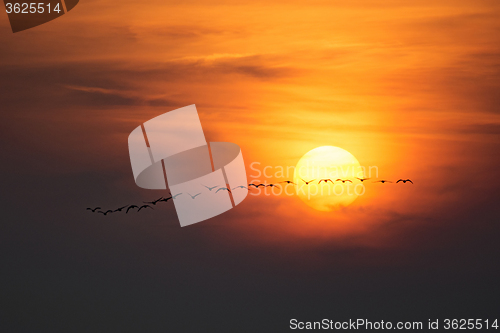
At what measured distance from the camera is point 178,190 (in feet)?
123

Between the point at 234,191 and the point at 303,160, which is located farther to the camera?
the point at 303,160

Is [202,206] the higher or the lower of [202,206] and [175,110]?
the lower

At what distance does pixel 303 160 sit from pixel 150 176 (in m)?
11.6

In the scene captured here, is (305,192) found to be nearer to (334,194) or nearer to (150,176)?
(334,194)

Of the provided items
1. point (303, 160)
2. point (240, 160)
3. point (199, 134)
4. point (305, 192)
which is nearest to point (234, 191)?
point (240, 160)

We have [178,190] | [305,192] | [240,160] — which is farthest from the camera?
[305,192]

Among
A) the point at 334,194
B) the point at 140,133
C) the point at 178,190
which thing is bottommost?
the point at 334,194

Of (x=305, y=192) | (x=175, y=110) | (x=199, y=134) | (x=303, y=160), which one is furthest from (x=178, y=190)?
(x=305, y=192)

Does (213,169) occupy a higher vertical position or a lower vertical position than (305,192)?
higher

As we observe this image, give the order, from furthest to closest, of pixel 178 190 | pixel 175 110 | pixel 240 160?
pixel 175 110 < pixel 240 160 < pixel 178 190

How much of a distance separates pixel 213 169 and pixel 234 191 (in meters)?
2.32

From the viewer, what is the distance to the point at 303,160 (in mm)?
45500

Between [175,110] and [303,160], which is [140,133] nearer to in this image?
[175,110]

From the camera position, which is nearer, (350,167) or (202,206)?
(202,206)
